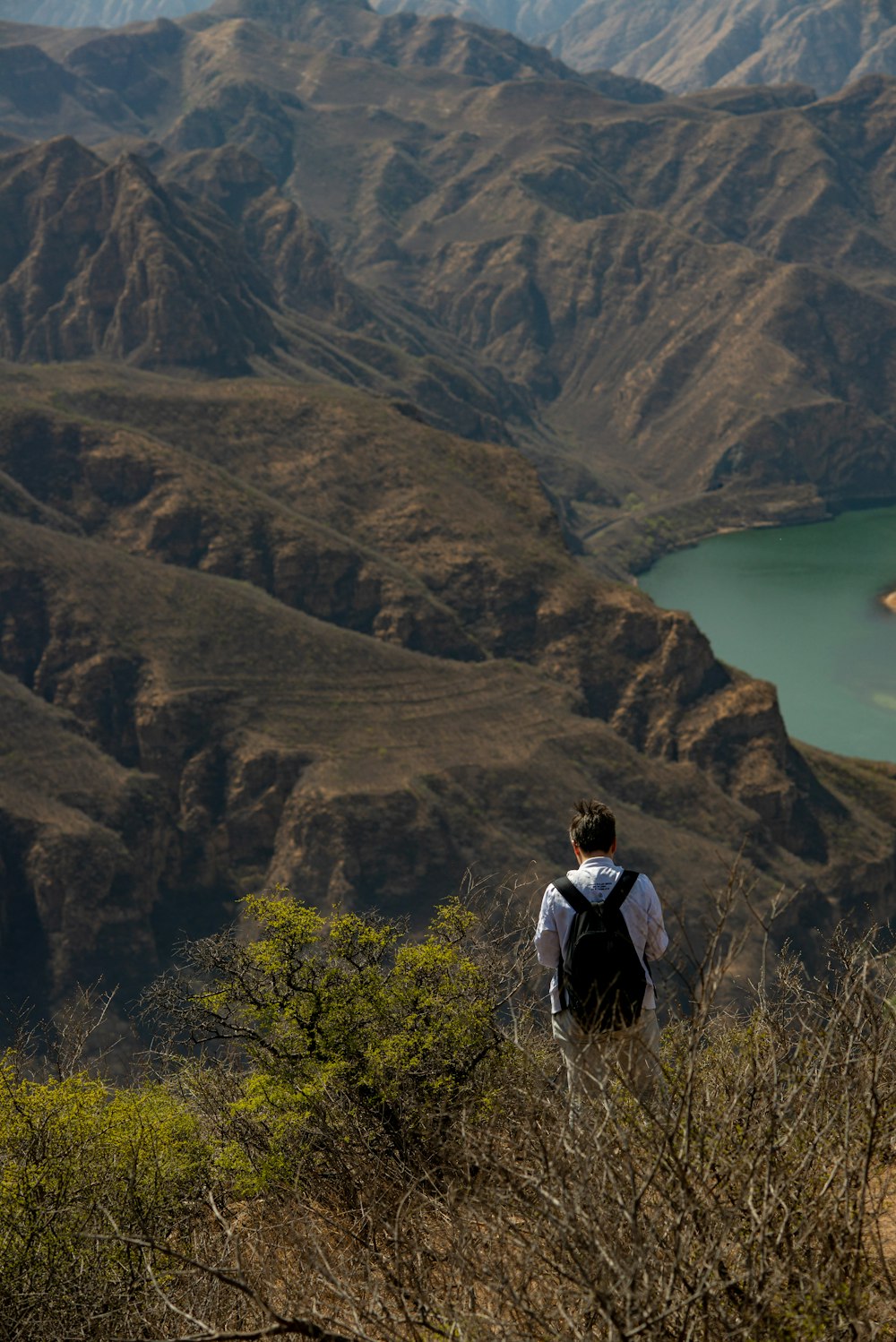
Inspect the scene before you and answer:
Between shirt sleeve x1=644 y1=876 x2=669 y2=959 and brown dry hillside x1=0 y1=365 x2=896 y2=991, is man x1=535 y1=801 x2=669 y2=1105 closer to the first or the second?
shirt sleeve x1=644 y1=876 x2=669 y2=959

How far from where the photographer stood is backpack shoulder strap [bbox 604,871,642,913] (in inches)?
420

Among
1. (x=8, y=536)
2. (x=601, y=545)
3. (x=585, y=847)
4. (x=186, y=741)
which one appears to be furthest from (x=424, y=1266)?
(x=601, y=545)

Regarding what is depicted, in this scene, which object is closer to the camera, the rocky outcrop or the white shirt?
the white shirt

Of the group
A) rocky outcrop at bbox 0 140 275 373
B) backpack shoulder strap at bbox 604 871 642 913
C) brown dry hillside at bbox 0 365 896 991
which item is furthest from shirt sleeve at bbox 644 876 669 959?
rocky outcrop at bbox 0 140 275 373

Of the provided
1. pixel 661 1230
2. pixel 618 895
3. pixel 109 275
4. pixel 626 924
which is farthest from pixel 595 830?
pixel 109 275

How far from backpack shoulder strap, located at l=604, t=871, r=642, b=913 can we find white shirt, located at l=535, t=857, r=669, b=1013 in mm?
26

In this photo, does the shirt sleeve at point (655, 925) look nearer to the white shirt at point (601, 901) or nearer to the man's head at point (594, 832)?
the white shirt at point (601, 901)

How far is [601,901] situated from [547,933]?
457 millimetres

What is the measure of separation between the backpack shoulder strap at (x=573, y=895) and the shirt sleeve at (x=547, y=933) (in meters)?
0.08

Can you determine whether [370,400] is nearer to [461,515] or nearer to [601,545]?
[461,515]

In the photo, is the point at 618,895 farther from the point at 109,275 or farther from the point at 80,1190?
the point at 109,275

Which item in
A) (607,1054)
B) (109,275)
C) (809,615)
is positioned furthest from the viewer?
(809,615)

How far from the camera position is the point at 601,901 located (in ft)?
35.1

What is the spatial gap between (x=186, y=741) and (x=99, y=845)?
10.1 metres
